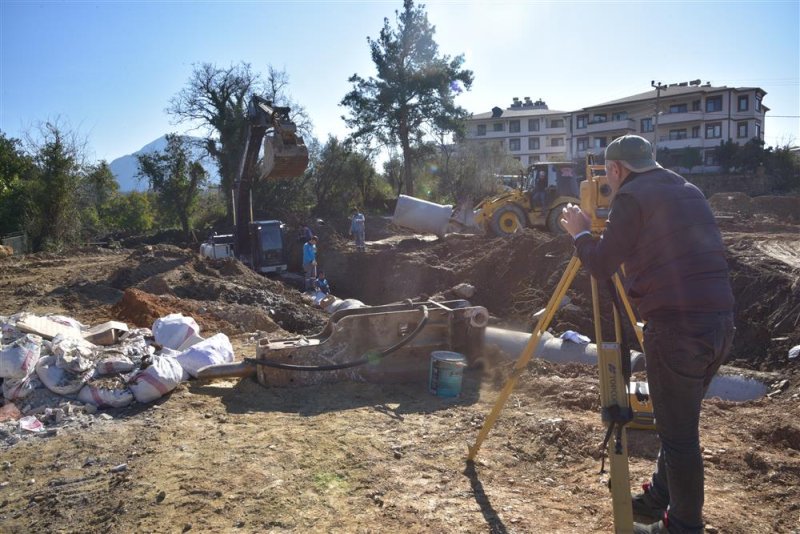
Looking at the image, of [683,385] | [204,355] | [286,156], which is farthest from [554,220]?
[683,385]

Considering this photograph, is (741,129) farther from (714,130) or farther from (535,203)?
(535,203)

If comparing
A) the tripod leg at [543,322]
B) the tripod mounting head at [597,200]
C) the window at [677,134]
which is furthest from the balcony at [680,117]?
the tripod mounting head at [597,200]

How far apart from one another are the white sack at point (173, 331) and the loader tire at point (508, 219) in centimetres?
1412

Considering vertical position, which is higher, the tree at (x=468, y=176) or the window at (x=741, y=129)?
the window at (x=741, y=129)

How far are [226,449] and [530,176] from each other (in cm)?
1698

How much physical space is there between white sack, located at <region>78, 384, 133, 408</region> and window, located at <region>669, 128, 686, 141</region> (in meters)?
57.4

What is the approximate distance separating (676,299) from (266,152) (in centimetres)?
1215

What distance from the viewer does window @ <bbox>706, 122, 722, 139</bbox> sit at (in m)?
52.2

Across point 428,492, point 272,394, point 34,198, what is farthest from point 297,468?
point 34,198

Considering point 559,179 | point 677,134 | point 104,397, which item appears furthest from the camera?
point 677,134

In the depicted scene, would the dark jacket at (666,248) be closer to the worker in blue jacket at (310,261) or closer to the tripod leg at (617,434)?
the tripod leg at (617,434)

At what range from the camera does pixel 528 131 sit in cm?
6788

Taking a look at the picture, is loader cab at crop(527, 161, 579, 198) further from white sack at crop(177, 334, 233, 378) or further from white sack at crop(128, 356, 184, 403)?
white sack at crop(128, 356, 184, 403)

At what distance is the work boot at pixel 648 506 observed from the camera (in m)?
2.99
